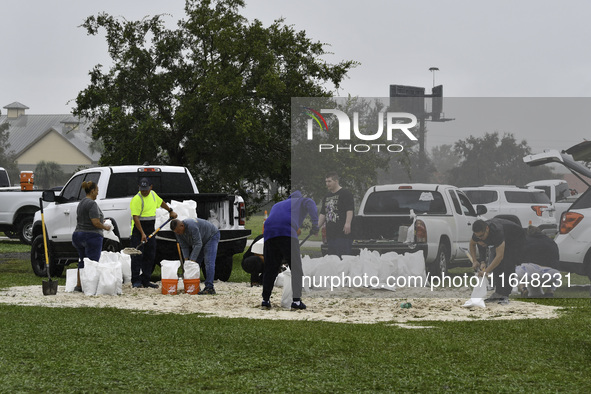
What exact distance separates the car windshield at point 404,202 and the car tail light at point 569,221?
177 centimetres

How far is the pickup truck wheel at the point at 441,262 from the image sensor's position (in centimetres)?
1387

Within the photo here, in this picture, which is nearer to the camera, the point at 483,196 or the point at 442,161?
the point at 483,196

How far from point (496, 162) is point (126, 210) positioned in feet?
20.7

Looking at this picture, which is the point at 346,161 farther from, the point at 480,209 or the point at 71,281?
the point at 71,281

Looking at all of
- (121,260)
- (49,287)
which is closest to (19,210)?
(121,260)

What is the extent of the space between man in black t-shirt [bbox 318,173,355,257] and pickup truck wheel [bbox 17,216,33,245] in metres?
16.4

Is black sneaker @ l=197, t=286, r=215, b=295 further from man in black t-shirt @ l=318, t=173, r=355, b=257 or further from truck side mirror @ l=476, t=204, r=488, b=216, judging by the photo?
truck side mirror @ l=476, t=204, r=488, b=216

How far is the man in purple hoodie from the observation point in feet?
39.0

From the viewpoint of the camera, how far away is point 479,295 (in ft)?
42.0

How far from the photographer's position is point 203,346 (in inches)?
335

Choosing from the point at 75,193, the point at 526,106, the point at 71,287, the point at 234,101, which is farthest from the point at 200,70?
the point at 526,106

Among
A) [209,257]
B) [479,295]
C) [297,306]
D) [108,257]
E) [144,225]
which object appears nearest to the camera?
[297,306]

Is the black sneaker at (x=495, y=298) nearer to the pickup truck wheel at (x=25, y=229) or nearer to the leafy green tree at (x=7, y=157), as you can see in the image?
the pickup truck wheel at (x=25, y=229)

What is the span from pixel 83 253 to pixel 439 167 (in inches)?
221
